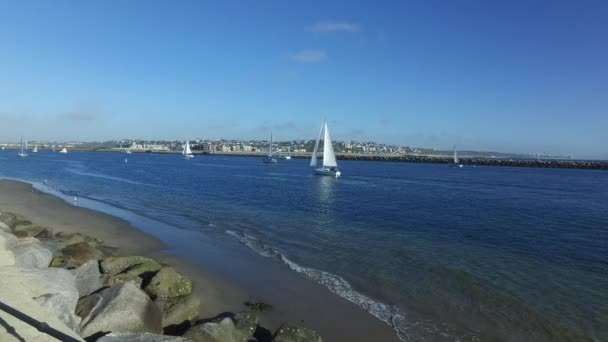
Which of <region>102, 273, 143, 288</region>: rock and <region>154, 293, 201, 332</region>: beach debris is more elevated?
<region>102, 273, 143, 288</region>: rock

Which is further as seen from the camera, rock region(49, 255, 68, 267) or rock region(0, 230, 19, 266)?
rock region(49, 255, 68, 267)

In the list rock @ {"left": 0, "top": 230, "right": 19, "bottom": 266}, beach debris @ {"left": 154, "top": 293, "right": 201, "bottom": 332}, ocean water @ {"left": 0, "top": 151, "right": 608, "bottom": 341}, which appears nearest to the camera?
beach debris @ {"left": 154, "top": 293, "right": 201, "bottom": 332}

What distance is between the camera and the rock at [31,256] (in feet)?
45.4

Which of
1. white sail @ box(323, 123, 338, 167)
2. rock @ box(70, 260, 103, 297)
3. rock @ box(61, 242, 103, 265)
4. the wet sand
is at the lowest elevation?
the wet sand

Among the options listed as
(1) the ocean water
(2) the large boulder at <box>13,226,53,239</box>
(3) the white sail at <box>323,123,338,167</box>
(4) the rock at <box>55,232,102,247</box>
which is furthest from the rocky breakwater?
(3) the white sail at <box>323,123,338,167</box>

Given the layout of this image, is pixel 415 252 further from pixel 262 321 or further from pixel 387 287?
pixel 262 321

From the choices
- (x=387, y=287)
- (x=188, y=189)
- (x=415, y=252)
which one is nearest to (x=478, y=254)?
(x=415, y=252)

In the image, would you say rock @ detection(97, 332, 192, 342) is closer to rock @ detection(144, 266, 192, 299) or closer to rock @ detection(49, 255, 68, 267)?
rock @ detection(144, 266, 192, 299)

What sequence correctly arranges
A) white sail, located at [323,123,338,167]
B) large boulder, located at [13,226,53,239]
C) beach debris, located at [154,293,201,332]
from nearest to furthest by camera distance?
beach debris, located at [154,293,201,332] → large boulder, located at [13,226,53,239] → white sail, located at [323,123,338,167]

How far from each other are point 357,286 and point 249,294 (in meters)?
4.02

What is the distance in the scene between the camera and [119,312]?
1029 cm

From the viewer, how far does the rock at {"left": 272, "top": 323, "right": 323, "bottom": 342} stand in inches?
402

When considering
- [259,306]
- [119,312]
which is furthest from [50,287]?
[259,306]

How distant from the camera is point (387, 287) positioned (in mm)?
16219
